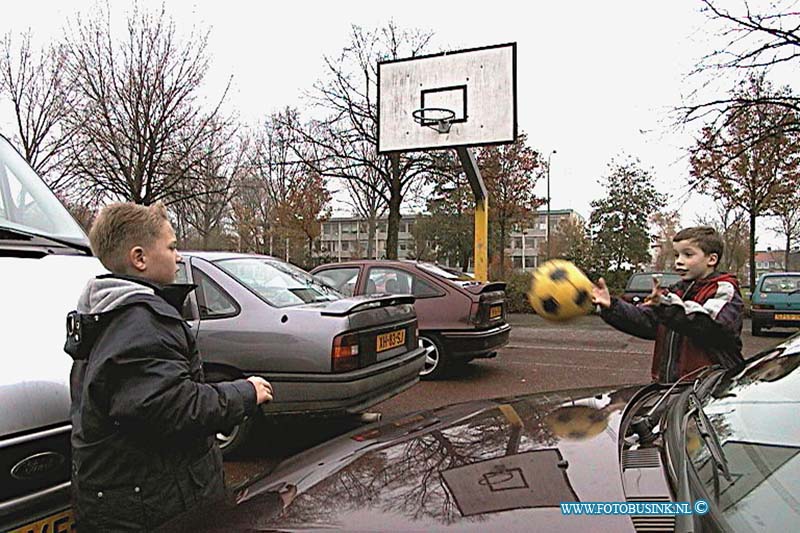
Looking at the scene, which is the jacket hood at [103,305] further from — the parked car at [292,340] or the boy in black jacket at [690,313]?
the parked car at [292,340]

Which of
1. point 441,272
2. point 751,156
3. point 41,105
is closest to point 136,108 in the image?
point 41,105

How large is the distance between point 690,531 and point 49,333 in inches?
88.0

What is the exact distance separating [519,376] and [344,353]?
4372mm

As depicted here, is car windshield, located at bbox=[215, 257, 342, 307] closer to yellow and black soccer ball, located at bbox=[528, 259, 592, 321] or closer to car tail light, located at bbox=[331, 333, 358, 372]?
car tail light, located at bbox=[331, 333, 358, 372]

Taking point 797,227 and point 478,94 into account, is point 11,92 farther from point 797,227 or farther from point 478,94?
point 797,227

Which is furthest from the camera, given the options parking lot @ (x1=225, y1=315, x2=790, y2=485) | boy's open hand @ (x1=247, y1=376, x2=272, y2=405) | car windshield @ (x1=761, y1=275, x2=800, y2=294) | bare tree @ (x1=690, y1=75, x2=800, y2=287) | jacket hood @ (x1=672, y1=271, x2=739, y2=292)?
bare tree @ (x1=690, y1=75, x2=800, y2=287)

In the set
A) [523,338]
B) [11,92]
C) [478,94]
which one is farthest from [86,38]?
[523,338]

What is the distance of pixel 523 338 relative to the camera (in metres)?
12.7

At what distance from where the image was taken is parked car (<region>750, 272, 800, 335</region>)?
1304 centimetres

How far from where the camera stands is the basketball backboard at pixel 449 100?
12766 mm

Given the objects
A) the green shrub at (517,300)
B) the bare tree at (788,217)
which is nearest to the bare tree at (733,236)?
the bare tree at (788,217)

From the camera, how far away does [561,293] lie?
111 inches

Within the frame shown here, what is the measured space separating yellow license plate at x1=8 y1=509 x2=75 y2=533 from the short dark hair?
9.96 ft

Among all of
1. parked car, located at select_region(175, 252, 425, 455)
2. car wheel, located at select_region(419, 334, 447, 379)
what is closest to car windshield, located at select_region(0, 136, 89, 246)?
parked car, located at select_region(175, 252, 425, 455)
